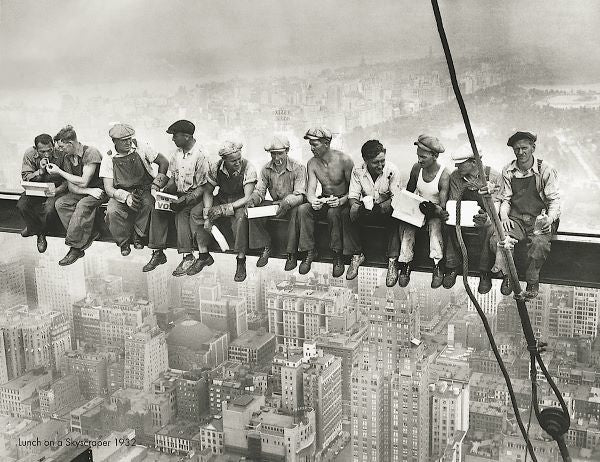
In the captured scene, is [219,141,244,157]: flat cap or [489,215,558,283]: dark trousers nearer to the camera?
[489,215,558,283]: dark trousers

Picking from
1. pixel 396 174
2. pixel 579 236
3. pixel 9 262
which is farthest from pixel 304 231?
pixel 9 262

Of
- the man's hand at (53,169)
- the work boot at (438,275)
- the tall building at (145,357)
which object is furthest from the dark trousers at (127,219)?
the work boot at (438,275)

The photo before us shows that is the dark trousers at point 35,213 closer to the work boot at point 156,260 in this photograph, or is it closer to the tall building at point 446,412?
the work boot at point 156,260

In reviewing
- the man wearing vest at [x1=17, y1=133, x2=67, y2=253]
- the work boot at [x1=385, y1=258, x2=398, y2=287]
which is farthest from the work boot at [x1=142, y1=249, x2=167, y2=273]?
the work boot at [x1=385, y1=258, x2=398, y2=287]

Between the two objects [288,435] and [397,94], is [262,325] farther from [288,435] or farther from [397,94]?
[397,94]

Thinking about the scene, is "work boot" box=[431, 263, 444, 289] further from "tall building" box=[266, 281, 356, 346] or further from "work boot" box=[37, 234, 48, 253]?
"work boot" box=[37, 234, 48, 253]

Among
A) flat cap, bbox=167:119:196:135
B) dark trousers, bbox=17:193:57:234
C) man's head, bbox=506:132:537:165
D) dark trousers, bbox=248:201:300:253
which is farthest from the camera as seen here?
Answer: dark trousers, bbox=17:193:57:234

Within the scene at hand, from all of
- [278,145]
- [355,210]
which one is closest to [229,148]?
[278,145]
